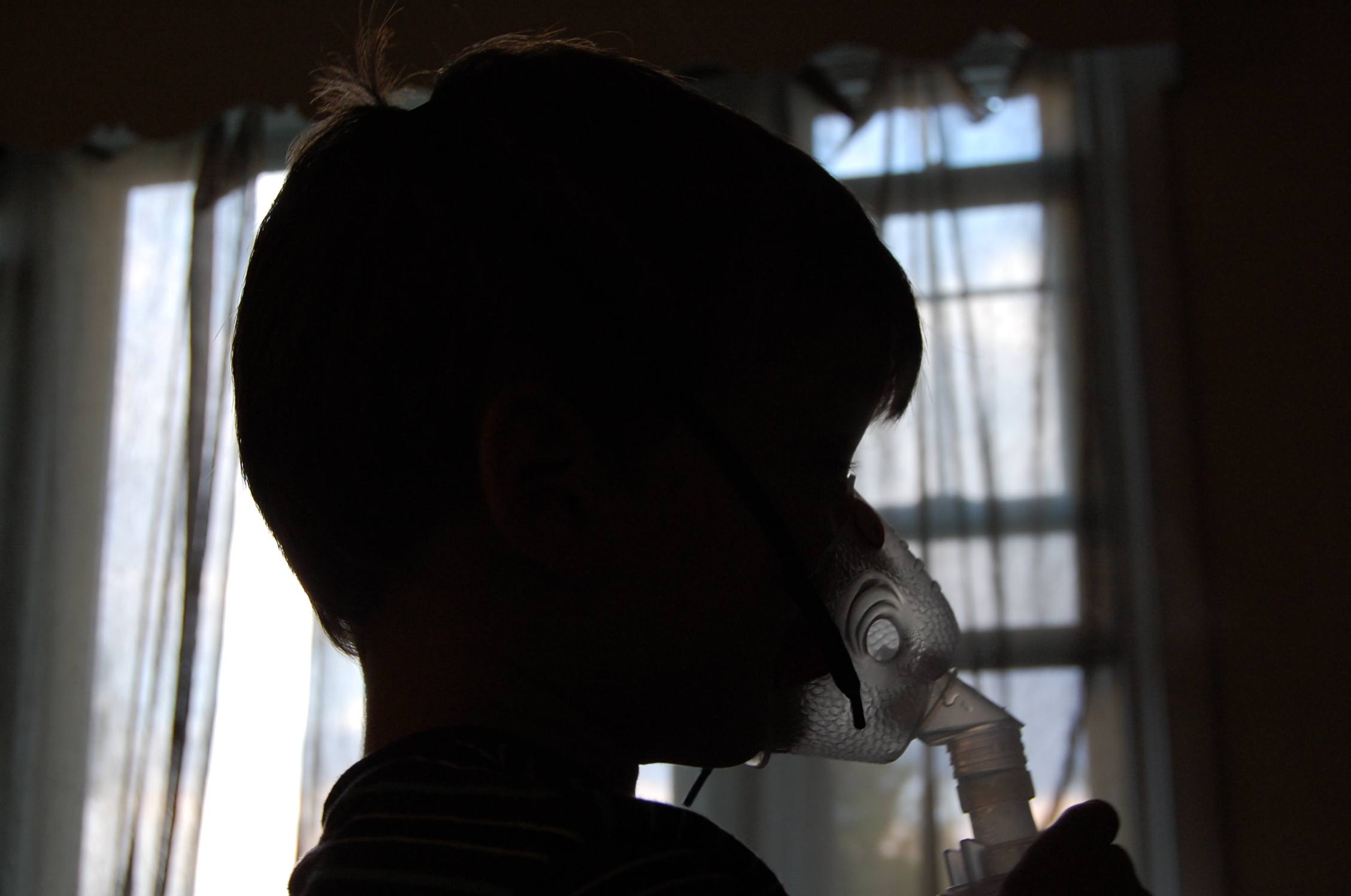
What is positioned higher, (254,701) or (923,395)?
(923,395)

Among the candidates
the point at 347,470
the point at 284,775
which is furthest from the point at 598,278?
the point at 284,775

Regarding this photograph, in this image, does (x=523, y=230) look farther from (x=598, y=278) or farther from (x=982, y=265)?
(x=982, y=265)

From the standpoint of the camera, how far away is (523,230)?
0.51 m

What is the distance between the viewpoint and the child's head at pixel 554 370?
505 mm

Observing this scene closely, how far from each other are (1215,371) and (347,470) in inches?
93.0

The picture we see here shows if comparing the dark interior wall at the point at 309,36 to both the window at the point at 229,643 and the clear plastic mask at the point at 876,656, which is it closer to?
the window at the point at 229,643

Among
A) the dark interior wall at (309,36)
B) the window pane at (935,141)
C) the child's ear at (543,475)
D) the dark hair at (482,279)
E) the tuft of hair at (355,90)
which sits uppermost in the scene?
the dark interior wall at (309,36)

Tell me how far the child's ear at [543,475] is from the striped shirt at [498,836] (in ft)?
0.29

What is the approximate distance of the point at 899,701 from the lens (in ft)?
2.63

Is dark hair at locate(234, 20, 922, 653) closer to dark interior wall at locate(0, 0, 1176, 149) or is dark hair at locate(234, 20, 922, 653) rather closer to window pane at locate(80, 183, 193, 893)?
dark interior wall at locate(0, 0, 1176, 149)

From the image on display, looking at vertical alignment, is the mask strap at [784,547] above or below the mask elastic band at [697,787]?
above

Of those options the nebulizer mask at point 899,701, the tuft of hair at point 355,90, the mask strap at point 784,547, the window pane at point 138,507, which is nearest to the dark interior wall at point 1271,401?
the nebulizer mask at point 899,701

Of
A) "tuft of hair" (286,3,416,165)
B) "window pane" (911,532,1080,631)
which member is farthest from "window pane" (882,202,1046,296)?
"tuft of hair" (286,3,416,165)

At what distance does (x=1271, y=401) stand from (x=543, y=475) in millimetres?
2352
